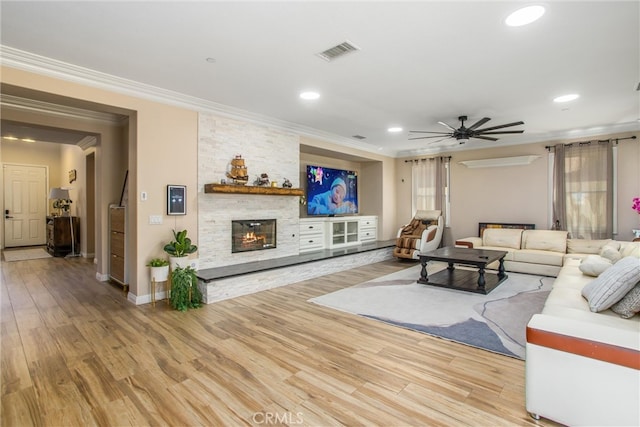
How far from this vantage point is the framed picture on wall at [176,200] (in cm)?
407

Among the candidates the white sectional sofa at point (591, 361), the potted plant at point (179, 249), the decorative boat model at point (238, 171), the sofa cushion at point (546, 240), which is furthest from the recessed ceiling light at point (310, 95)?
the sofa cushion at point (546, 240)

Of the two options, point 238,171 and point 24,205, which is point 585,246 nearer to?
point 238,171

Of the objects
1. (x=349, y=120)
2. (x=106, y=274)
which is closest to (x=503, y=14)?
(x=349, y=120)

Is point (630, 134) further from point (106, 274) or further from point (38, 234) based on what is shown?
point (38, 234)

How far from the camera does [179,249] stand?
3975mm

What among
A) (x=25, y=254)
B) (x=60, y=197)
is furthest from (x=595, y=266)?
(x=25, y=254)

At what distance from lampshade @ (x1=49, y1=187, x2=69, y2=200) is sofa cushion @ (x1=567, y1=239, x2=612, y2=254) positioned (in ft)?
35.6

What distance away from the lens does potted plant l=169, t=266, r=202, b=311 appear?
3.69 metres

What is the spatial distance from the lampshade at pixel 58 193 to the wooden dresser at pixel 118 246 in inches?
156

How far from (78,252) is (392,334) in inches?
307

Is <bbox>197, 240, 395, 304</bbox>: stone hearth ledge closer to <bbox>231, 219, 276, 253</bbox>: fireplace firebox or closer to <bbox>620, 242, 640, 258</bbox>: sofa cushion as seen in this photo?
<bbox>231, 219, 276, 253</bbox>: fireplace firebox

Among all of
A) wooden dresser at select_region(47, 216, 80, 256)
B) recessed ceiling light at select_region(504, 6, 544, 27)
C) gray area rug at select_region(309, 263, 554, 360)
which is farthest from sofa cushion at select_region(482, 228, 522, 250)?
wooden dresser at select_region(47, 216, 80, 256)

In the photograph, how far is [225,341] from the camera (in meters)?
2.86

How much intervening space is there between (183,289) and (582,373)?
142 inches
